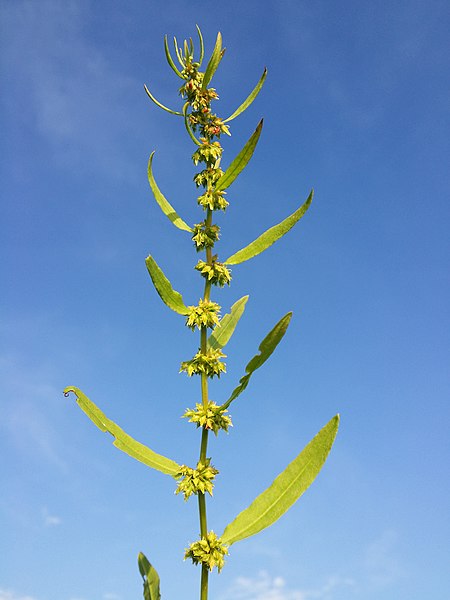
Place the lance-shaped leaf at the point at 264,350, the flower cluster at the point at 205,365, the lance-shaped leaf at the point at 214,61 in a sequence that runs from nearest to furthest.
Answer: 1. the lance-shaped leaf at the point at 264,350
2. the flower cluster at the point at 205,365
3. the lance-shaped leaf at the point at 214,61

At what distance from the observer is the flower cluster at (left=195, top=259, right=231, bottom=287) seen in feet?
16.7

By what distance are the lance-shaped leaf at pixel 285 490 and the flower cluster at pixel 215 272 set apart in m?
1.52

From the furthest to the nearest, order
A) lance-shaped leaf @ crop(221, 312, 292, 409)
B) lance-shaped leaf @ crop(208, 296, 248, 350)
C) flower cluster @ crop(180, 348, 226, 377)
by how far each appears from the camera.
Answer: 1. lance-shaped leaf @ crop(208, 296, 248, 350)
2. flower cluster @ crop(180, 348, 226, 377)
3. lance-shaped leaf @ crop(221, 312, 292, 409)

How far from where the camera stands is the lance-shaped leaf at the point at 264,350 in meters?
4.44

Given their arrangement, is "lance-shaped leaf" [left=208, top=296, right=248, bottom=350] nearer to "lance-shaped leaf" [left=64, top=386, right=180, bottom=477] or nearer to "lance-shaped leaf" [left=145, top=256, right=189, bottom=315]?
"lance-shaped leaf" [left=145, top=256, right=189, bottom=315]

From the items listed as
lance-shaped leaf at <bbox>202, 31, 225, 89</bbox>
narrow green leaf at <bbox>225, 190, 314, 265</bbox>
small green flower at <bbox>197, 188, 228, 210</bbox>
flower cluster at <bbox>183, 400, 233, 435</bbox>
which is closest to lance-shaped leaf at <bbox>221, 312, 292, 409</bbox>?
flower cluster at <bbox>183, 400, 233, 435</bbox>

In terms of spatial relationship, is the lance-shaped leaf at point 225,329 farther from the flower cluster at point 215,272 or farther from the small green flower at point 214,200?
the small green flower at point 214,200

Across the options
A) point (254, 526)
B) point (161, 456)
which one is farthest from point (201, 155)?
point (254, 526)

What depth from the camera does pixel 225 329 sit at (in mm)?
5754

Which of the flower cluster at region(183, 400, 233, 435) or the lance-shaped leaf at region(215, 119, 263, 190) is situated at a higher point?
the lance-shaped leaf at region(215, 119, 263, 190)

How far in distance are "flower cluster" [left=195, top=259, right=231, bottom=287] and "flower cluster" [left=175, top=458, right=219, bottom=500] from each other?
1.55 meters

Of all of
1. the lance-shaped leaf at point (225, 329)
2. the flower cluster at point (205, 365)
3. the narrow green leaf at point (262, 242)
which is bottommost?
the flower cluster at point (205, 365)

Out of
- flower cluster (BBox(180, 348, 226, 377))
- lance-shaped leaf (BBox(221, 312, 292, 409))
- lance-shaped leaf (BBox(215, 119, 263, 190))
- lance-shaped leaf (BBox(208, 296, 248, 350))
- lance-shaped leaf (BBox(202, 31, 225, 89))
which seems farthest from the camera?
lance-shaped leaf (BBox(208, 296, 248, 350))

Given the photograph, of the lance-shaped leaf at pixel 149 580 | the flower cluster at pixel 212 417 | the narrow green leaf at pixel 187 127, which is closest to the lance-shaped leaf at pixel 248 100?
the narrow green leaf at pixel 187 127
